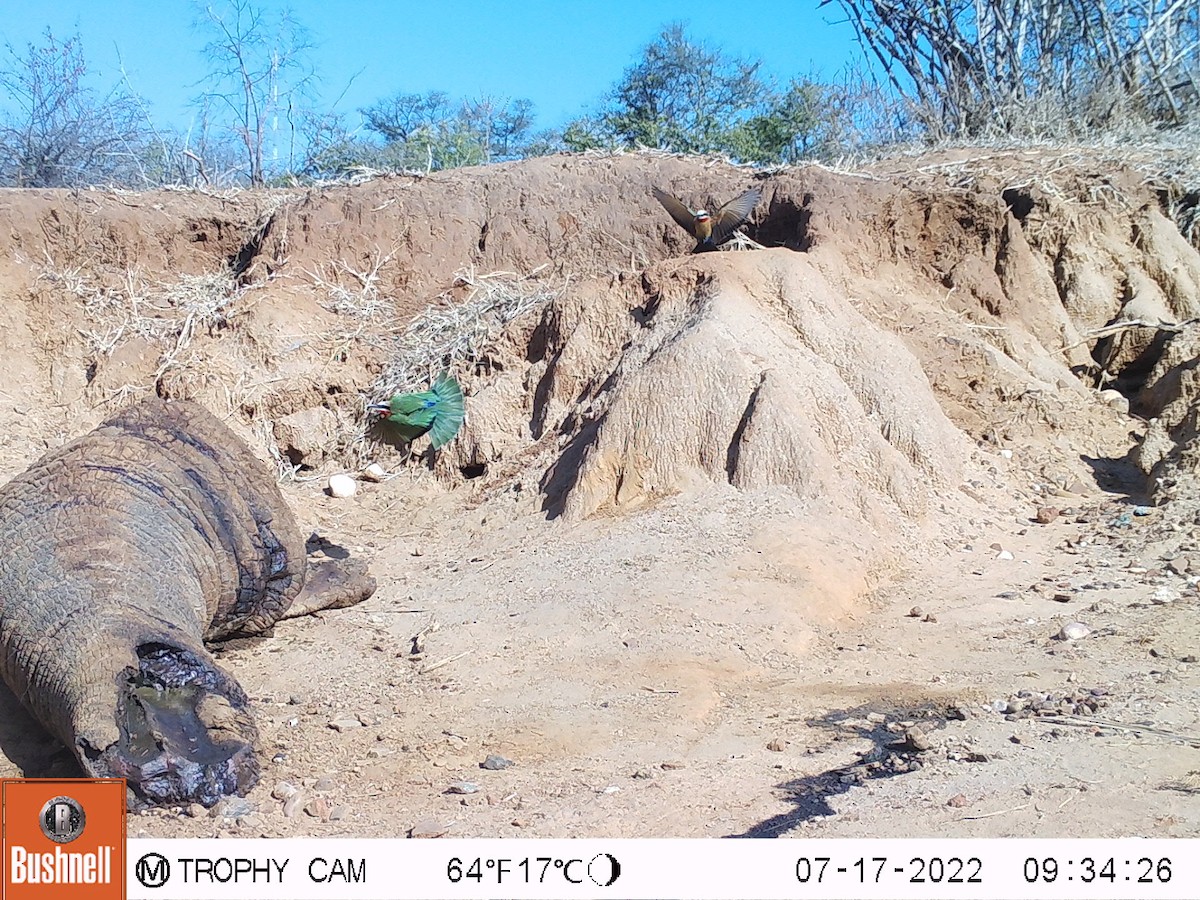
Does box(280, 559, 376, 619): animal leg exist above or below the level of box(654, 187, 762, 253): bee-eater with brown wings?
below

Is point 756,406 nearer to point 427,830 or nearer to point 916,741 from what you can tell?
point 916,741

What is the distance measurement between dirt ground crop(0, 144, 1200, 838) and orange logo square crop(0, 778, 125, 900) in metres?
0.40

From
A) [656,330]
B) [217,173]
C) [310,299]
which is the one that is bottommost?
[656,330]

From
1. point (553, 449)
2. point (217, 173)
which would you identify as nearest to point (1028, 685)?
point (553, 449)

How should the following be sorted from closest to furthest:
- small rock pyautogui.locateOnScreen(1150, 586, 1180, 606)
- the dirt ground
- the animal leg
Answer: the dirt ground
small rock pyautogui.locateOnScreen(1150, 586, 1180, 606)
the animal leg

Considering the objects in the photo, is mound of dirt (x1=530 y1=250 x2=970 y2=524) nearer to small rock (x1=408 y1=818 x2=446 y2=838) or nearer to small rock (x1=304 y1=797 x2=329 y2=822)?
small rock (x1=304 y1=797 x2=329 y2=822)

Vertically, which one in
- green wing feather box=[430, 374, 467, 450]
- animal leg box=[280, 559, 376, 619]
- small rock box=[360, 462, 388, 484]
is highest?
green wing feather box=[430, 374, 467, 450]

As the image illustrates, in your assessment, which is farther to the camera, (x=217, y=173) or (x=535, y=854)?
(x=217, y=173)

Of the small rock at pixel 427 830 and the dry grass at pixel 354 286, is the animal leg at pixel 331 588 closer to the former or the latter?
the small rock at pixel 427 830

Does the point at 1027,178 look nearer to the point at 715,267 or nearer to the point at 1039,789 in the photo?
the point at 715,267

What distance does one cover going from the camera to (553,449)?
7.58 m

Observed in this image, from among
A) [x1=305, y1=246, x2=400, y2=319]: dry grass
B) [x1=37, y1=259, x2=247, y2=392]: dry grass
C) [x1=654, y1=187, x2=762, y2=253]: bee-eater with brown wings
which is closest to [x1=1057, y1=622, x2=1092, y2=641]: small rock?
[x1=654, y1=187, x2=762, y2=253]: bee-eater with brown wings

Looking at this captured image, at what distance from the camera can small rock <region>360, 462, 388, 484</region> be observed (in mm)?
8562

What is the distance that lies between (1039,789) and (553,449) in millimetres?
4664
